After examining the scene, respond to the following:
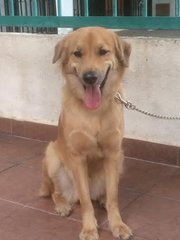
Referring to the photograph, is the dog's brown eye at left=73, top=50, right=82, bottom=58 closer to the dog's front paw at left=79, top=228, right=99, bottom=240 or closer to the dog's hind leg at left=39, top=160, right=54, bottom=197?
the dog's hind leg at left=39, top=160, right=54, bottom=197

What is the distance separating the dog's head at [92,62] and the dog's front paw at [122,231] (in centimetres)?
75

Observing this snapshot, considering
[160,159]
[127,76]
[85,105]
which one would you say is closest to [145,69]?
[127,76]

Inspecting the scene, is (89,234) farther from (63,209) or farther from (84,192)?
(63,209)

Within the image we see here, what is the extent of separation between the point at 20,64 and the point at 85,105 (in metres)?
1.85

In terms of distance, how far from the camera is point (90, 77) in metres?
2.55

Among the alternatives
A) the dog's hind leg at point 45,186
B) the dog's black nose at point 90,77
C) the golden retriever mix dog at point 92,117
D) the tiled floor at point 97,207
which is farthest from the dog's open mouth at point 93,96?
the tiled floor at point 97,207

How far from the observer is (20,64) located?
4.50 metres

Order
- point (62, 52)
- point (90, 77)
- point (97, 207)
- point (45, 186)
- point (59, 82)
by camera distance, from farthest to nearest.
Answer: point (59, 82), point (45, 186), point (97, 207), point (62, 52), point (90, 77)

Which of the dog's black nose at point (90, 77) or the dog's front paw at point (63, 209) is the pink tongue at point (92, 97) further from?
the dog's front paw at point (63, 209)

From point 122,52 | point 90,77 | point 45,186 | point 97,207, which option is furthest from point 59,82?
point 90,77

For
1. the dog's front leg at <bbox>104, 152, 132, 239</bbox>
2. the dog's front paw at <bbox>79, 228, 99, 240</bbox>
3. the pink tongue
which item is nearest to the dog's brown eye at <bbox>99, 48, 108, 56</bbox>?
the pink tongue

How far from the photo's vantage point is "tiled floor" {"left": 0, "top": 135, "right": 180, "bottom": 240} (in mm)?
2846

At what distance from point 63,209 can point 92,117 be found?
70cm


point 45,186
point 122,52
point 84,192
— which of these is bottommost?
point 45,186
